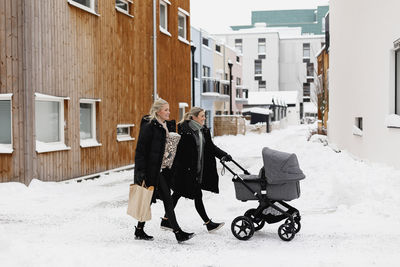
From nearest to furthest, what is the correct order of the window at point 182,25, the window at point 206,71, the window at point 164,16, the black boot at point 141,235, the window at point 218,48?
the black boot at point 141,235
the window at point 164,16
the window at point 182,25
the window at point 206,71
the window at point 218,48

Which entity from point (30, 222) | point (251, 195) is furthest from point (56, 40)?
point (251, 195)

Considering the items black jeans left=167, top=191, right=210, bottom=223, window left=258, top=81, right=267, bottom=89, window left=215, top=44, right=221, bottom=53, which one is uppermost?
window left=215, top=44, right=221, bottom=53

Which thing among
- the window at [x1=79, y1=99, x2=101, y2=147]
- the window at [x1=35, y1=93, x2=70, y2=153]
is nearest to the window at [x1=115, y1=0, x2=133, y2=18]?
the window at [x1=79, y1=99, x2=101, y2=147]

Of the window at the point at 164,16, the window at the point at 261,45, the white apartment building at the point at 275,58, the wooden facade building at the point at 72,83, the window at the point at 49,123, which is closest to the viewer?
the wooden facade building at the point at 72,83

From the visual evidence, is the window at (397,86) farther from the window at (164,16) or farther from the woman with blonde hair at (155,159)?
the window at (164,16)

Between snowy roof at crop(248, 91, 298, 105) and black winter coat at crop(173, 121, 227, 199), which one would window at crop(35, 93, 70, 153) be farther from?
snowy roof at crop(248, 91, 298, 105)

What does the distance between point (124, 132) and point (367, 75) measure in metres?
8.05

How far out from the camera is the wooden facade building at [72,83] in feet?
37.7

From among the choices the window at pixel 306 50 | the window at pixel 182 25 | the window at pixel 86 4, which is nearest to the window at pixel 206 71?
the window at pixel 182 25

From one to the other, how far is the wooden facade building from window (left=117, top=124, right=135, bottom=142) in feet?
0.11

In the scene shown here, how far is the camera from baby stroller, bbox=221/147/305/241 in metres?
6.61

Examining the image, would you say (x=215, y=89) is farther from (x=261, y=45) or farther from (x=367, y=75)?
(x=261, y=45)

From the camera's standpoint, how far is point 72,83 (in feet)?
44.6

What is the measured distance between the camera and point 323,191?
9.93 metres
